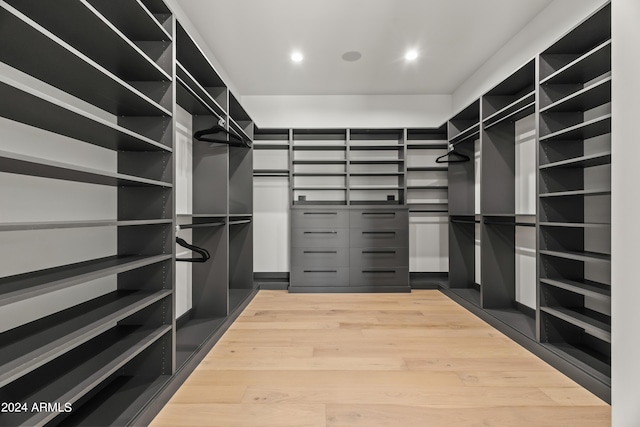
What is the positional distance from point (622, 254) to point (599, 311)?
123 centimetres

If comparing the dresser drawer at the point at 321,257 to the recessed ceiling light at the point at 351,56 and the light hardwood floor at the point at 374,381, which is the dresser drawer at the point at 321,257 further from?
the recessed ceiling light at the point at 351,56

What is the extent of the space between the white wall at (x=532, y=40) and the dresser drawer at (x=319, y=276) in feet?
8.95

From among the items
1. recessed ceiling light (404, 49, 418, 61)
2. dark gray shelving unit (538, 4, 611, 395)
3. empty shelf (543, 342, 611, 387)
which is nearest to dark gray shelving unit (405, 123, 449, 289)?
recessed ceiling light (404, 49, 418, 61)

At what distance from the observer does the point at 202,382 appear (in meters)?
1.77

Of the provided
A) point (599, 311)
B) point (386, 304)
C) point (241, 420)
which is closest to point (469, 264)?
point (386, 304)

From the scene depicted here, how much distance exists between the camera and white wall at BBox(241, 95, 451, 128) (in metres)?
4.32

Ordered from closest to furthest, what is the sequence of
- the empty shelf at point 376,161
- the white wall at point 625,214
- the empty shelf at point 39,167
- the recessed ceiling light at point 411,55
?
the empty shelf at point 39,167 → the white wall at point 625,214 → the recessed ceiling light at point 411,55 → the empty shelf at point 376,161

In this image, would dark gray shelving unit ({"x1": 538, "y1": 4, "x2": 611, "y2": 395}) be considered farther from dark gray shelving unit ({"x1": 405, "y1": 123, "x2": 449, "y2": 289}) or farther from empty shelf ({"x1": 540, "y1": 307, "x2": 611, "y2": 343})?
dark gray shelving unit ({"x1": 405, "y1": 123, "x2": 449, "y2": 289})

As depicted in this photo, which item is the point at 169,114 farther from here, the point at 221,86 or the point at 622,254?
the point at 622,254

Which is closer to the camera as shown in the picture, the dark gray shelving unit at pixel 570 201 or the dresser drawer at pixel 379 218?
the dark gray shelving unit at pixel 570 201

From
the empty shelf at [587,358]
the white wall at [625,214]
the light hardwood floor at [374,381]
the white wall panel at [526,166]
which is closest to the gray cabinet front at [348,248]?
the light hardwood floor at [374,381]

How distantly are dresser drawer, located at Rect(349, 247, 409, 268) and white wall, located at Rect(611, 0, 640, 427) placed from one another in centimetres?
263

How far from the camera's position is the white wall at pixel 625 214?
1.10m

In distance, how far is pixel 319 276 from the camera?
382 centimetres
